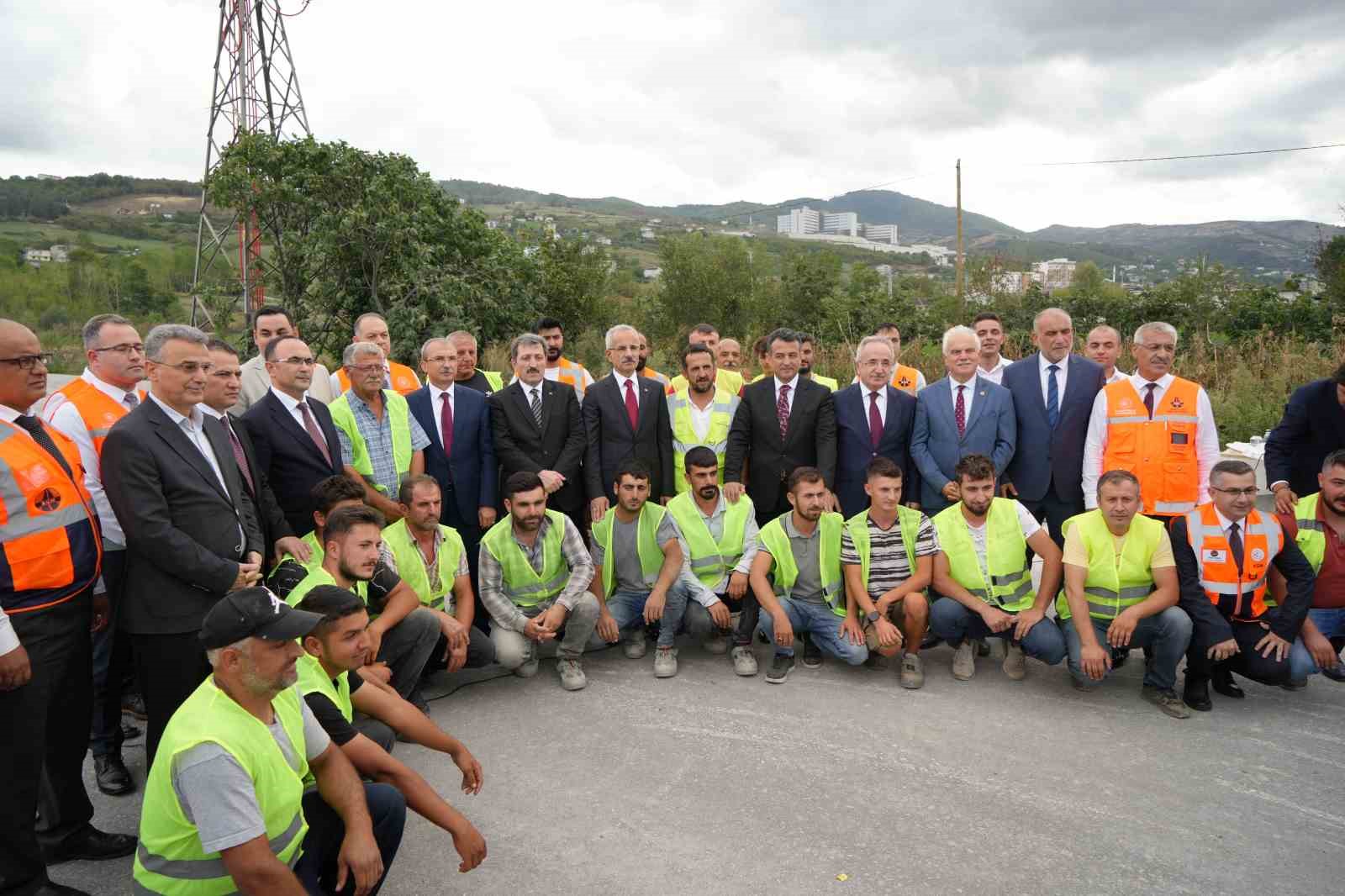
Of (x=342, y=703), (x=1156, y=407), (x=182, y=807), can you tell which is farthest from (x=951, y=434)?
(x=182, y=807)

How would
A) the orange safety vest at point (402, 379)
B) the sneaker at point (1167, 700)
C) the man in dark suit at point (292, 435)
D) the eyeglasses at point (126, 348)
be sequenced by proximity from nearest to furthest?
the eyeglasses at point (126, 348), the sneaker at point (1167, 700), the man in dark suit at point (292, 435), the orange safety vest at point (402, 379)

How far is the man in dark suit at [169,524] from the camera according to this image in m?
3.21

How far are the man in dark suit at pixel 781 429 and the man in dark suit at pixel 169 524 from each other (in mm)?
3212

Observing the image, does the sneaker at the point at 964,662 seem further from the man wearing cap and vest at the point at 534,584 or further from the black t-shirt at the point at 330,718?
the black t-shirt at the point at 330,718

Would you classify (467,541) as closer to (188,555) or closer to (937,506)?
(188,555)

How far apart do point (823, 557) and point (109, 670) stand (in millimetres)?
3862

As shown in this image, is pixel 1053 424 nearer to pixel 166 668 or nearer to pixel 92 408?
pixel 166 668

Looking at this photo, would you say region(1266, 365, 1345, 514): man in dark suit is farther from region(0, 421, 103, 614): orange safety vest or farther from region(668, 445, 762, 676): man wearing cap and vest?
region(0, 421, 103, 614): orange safety vest

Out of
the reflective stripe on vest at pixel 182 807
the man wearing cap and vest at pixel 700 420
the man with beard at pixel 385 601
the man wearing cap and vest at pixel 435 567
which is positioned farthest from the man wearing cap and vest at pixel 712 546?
the reflective stripe on vest at pixel 182 807

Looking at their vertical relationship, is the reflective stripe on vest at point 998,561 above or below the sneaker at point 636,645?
above

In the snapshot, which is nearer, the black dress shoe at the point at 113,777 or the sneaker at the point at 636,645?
the black dress shoe at the point at 113,777

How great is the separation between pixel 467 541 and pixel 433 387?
1115 mm

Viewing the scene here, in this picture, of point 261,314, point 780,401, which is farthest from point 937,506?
point 261,314

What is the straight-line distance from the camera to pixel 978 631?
16.1ft
